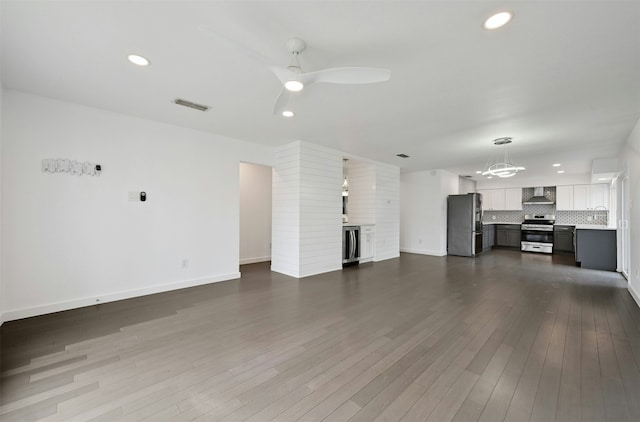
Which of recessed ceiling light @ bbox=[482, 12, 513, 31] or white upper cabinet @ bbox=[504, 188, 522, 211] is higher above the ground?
recessed ceiling light @ bbox=[482, 12, 513, 31]

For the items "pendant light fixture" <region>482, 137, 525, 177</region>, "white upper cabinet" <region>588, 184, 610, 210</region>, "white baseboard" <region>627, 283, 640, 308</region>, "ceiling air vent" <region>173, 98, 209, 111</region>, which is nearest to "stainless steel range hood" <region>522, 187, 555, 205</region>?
"white upper cabinet" <region>588, 184, 610, 210</region>

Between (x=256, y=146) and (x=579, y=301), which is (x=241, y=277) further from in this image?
(x=579, y=301)

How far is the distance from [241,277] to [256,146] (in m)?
2.58

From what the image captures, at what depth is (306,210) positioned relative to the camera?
5.13 metres

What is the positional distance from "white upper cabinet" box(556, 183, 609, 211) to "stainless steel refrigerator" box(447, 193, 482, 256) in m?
3.27

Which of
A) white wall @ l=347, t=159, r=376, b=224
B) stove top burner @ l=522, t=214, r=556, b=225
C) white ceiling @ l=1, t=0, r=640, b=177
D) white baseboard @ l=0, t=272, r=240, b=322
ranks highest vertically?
white ceiling @ l=1, t=0, r=640, b=177

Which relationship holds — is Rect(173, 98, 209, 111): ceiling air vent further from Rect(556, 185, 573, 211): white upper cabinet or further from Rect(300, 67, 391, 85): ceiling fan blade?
Rect(556, 185, 573, 211): white upper cabinet

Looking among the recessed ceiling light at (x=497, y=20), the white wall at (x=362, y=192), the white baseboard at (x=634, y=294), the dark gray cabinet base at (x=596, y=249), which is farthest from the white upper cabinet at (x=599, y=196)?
the recessed ceiling light at (x=497, y=20)

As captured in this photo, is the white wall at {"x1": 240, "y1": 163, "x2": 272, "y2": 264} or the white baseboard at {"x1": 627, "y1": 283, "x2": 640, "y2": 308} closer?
Result: the white baseboard at {"x1": 627, "y1": 283, "x2": 640, "y2": 308}

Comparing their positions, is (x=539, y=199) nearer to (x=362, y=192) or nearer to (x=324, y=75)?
(x=362, y=192)

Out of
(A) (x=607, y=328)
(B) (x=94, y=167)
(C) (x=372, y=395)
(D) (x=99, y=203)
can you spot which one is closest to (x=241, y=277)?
(D) (x=99, y=203)

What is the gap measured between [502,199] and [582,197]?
2.15m

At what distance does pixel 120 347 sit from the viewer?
7.97ft

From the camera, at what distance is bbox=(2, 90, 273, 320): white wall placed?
3068 millimetres
